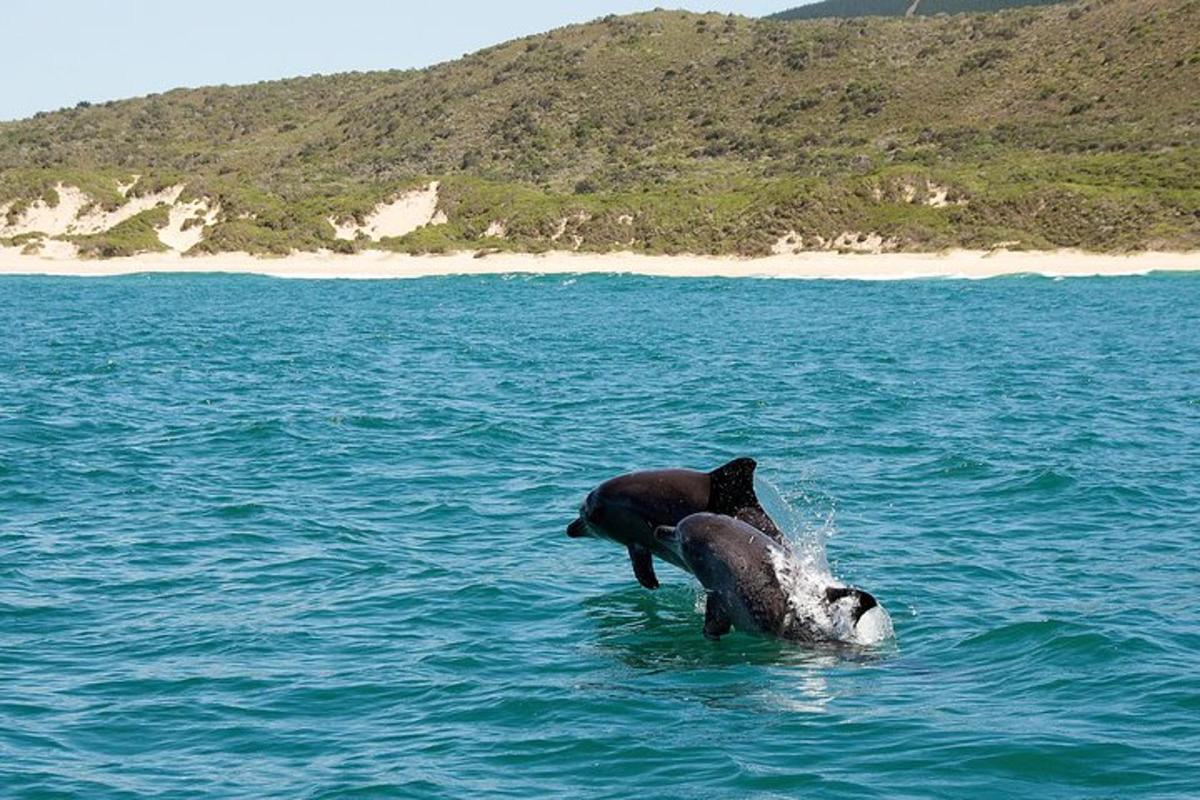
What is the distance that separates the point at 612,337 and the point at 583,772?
35717mm

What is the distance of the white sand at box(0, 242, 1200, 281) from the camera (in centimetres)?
7094

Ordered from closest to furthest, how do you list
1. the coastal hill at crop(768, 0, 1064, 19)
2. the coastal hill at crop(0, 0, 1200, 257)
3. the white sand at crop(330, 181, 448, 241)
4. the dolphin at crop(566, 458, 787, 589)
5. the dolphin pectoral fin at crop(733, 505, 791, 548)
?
1. the dolphin pectoral fin at crop(733, 505, 791, 548)
2. the dolphin at crop(566, 458, 787, 589)
3. the coastal hill at crop(0, 0, 1200, 257)
4. the white sand at crop(330, 181, 448, 241)
5. the coastal hill at crop(768, 0, 1064, 19)

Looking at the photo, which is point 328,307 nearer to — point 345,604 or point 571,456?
point 571,456

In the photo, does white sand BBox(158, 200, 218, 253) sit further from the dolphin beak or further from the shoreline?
the dolphin beak

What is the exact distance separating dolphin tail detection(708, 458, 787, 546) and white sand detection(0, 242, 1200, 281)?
56.6 m

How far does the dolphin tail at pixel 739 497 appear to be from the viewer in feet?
49.8

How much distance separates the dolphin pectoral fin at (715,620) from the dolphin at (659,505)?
101 cm

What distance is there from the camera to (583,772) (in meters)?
10.9

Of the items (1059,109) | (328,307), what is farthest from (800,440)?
(1059,109)

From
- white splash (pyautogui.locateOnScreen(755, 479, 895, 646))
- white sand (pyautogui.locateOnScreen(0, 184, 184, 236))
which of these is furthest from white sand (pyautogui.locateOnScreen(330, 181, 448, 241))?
white splash (pyautogui.locateOnScreen(755, 479, 895, 646))

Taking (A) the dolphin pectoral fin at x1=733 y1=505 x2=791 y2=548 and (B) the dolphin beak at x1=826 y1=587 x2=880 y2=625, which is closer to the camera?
(B) the dolphin beak at x1=826 y1=587 x2=880 y2=625

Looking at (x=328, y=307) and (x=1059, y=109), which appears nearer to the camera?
(x=328, y=307)

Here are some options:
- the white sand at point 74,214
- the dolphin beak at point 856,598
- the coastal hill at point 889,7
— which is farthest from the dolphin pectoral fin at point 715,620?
the coastal hill at point 889,7

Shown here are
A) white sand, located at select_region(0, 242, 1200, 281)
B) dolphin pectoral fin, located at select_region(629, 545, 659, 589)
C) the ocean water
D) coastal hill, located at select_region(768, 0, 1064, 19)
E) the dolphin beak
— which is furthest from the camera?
coastal hill, located at select_region(768, 0, 1064, 19)
